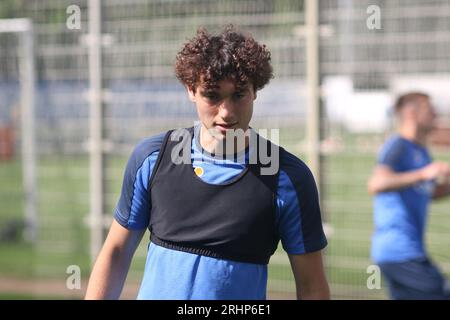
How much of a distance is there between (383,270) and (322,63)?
1.67 m

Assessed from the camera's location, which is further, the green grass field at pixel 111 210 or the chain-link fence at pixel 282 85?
the green grass field at pixel 111 210

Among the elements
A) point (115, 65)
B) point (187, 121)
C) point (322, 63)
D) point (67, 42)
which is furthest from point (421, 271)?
point (67, 42)

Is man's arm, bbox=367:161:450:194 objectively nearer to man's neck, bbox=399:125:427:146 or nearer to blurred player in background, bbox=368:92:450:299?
blurred player in background, bbox=368:92:450:299

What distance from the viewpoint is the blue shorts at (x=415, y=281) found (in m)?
5.09

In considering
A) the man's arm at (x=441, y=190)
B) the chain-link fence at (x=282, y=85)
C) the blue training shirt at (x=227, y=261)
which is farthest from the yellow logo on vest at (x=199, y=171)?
the chain-link fence at (x=282, y=85)

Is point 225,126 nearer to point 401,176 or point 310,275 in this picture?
point 310,275

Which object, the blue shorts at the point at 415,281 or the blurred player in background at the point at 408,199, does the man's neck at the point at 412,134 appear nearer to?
the blurred player in background at the point at 408,199

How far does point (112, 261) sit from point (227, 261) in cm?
46

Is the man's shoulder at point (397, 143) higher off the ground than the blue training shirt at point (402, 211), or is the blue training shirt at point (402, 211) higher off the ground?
the man's shoulder at point (397, 143)

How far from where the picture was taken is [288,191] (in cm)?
287

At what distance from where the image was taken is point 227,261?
113 inches

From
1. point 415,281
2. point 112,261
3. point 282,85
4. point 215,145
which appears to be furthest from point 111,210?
point 215,145

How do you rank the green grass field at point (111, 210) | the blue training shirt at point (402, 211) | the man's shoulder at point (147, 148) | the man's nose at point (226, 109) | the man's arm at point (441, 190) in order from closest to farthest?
the man's nose at point (226, 109)
the man's shoulder at point (147, 148)
the blue training shirt at point (402, 211)
the man's arm at point (441, 190)
the green grass field at point (111, 210)

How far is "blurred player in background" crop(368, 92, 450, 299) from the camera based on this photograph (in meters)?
5.15
